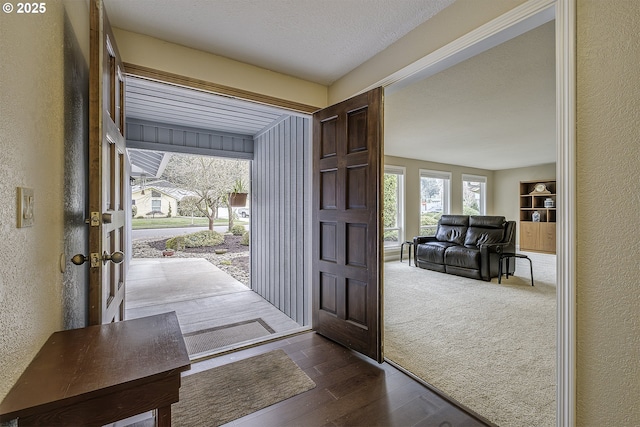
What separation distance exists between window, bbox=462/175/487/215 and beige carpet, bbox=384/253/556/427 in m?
4.32

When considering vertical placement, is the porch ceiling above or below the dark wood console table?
above

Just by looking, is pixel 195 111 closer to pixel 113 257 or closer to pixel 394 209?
pixel 113 257

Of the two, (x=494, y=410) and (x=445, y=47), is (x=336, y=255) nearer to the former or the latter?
(x=494, y=410)

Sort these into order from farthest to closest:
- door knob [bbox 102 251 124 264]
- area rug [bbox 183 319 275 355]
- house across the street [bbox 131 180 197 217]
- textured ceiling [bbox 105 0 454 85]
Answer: house across the street [bbox 131 180 197 217], area rug [bbox 183 319 275 355], textured ceiling [bbox 105 0 454 85], door knob [bbox 102 251 124 264]

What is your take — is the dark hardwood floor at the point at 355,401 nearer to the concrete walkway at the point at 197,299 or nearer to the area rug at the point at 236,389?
the area rug at the point at 236,389

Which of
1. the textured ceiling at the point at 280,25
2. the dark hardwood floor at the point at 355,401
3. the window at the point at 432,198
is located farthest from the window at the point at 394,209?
the dark hardwood floor at the point at 355,401

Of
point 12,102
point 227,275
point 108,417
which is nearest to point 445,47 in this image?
point 12,102

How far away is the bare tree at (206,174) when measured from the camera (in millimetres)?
9344

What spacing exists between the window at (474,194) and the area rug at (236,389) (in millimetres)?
8069

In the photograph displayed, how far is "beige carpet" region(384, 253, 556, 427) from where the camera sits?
6.16 ft

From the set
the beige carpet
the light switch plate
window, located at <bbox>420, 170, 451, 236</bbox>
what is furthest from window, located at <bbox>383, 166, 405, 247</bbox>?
the light switch plate

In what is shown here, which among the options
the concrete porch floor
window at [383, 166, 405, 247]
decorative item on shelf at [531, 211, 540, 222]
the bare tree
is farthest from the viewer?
the bare tree

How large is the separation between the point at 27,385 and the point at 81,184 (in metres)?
0.99

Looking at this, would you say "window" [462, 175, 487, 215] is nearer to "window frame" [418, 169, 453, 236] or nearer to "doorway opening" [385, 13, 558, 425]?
"window frame" [418, 169, 453, 236]
